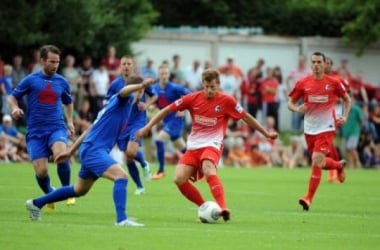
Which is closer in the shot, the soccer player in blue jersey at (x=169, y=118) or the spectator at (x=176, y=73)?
the soccer player in blue jersey at (x=169, y=118)

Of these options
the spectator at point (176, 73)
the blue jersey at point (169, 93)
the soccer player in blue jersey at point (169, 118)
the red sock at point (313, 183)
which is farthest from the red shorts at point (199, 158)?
the spectator at point (176, 73)

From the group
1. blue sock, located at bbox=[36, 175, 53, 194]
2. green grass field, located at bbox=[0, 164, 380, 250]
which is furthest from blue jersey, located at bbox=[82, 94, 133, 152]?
blue sock, located at bbox=[36, 175, 53, 194]

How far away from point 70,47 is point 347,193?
1582cm

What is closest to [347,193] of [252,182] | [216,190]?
[252,182]

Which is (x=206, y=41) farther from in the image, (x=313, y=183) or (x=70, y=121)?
(x=70, y=121)

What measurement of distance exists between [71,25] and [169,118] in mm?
9202

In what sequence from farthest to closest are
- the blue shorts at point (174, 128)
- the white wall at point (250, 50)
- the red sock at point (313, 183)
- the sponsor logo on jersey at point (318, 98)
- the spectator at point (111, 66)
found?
the white wall at point (250, 50), the spectator at point (111, 66), the blue shorts at point (174, 128), the sponsor logo on jersey at point (318, 98), the red sock at point (313, 183)

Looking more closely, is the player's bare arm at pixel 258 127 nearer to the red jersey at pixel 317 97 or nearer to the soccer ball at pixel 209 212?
the soccer ball at pixel 209 212

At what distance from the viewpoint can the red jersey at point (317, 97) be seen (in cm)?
1969

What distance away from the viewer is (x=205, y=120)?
16219 millimetres

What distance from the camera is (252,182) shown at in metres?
26.2

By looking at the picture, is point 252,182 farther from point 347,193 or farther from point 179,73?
point 179,73

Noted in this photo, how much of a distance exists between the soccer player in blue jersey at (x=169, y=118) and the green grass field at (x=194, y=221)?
2.26 meters

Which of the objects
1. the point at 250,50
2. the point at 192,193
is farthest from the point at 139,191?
the point at 250,50
